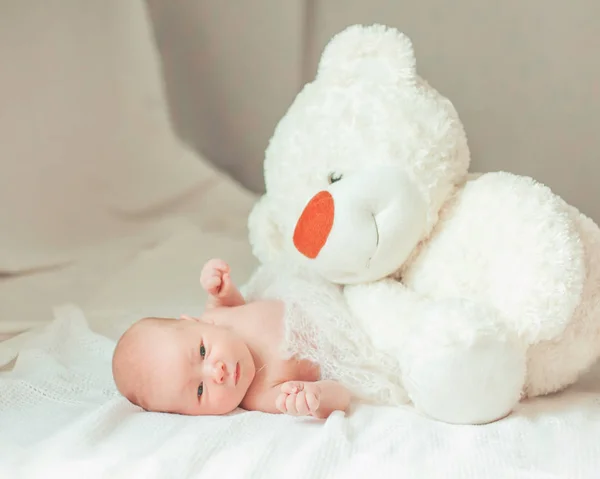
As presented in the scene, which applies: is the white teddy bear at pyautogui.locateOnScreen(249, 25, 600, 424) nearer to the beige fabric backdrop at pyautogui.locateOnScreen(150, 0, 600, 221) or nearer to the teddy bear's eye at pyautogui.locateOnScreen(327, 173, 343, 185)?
the teddy bear's eye at pyautogui.locateOnScreen(327, 173, 343, 185)

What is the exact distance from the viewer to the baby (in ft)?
2.92

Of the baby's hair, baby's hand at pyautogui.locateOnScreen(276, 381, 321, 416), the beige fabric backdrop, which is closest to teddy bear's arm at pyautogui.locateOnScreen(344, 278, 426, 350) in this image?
baby's hand at pyautogui.locateOnScreen(276, 381, 321, 416)

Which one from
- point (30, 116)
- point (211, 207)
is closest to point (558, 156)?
point (211, 207)

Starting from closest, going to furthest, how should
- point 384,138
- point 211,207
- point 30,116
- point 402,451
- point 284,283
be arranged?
point 402,451 < point 384,138 < point 284,283 < point 30,116 < point 211,207

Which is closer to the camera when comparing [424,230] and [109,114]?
[424,230]

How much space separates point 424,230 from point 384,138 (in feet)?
0.42

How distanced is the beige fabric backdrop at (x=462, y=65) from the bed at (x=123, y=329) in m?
0.11

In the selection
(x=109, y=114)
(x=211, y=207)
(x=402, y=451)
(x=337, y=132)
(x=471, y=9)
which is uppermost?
(x=471, y=9)

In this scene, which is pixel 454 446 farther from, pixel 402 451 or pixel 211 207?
pixel 211 207

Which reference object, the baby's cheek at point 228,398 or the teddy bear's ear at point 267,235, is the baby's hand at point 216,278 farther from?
the baby's cheek at point 228,398

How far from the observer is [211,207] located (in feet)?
5.60

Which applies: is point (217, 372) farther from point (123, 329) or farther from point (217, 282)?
point (123, 329)

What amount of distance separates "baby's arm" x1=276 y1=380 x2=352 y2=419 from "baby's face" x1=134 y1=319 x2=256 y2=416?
0.21 feet

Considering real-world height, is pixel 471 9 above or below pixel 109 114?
above
